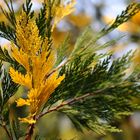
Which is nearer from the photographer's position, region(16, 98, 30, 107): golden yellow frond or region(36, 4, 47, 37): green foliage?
region(16, 98, 30, 107): golden yellow frond

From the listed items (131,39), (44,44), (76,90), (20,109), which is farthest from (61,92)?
(131,39)

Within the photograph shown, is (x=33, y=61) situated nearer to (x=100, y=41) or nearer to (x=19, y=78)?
(x=19, y=78)

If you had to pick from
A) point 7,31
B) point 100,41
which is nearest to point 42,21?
point 7,31

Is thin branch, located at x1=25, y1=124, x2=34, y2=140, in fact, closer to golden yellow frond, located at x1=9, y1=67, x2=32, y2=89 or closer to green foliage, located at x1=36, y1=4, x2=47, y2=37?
golden yellow frond, located at x1=9, y1=67, x2=32, y2=89

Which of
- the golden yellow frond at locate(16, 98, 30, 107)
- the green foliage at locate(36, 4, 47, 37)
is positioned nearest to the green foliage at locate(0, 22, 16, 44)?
the green foliage at locate(36, 4, 47, 37)

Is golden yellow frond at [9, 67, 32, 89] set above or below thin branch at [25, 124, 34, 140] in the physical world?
above

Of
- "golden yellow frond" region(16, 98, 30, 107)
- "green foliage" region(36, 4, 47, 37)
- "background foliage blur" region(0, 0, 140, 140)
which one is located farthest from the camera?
"background foliage blur" region(0, 0, 140, 140)

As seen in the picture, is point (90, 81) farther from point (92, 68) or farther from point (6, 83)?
point (6, 83)

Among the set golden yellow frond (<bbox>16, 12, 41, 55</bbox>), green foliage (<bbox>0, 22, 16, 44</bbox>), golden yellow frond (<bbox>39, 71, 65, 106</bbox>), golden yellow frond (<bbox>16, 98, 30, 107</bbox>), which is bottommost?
golden yellow frond (<bbox>16, 98, 30, 107</bbox>)
